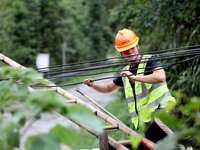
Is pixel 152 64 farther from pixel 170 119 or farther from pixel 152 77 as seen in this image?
pixel 170 119

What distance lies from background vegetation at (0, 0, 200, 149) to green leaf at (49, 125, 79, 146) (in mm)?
319

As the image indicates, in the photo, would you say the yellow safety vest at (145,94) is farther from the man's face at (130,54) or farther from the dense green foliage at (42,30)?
the dense green foliage at (42,30)

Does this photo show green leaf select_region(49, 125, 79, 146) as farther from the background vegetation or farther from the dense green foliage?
the dense green foliage

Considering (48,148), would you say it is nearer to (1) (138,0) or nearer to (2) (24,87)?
(2) (24,87)

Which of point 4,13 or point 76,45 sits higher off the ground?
point 4,13

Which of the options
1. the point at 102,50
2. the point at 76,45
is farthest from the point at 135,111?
the point at 102,50

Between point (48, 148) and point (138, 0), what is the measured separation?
24.5 feet

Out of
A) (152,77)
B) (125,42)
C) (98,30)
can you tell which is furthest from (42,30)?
(152,77)

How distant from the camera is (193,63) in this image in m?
7.35

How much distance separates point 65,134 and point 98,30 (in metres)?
26.4

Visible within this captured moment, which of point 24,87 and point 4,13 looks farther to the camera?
point 4,13

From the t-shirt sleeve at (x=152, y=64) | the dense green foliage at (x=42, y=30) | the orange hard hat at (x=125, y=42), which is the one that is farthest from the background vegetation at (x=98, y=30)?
the orange hard hat at (x=125, y=42)

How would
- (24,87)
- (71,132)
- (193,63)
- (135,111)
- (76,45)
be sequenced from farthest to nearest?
(76,45)
(193,63)
(135,111)
(24,87)
(71,132)

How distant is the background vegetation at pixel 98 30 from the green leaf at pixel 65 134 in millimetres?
319
